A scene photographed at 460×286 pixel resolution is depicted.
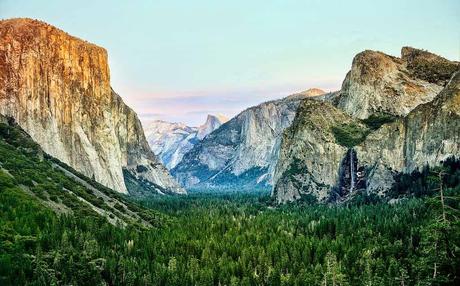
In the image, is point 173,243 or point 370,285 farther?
point 173,243

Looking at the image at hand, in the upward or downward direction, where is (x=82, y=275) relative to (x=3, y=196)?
downward

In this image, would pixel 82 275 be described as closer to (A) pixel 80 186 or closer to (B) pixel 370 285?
(B) pixel 370 285

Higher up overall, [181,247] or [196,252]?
[181,247]

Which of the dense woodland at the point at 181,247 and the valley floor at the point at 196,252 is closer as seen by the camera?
the valley floor at the point at 196,252

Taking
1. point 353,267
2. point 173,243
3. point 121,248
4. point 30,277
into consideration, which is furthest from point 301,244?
point 30,277

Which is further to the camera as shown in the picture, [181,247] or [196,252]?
[196,252]

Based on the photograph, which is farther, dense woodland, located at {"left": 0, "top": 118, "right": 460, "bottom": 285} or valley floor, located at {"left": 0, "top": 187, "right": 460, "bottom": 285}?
dense woodland, located at {"left": 0, "top": 118, "right": 460, "bottom": 285}

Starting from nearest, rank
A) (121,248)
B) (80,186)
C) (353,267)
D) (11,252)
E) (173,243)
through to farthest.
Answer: (11,252), (353,267), (121,248), (173,243), (80,186)

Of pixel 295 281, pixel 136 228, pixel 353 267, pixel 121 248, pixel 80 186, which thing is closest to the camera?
pixel 295 281
